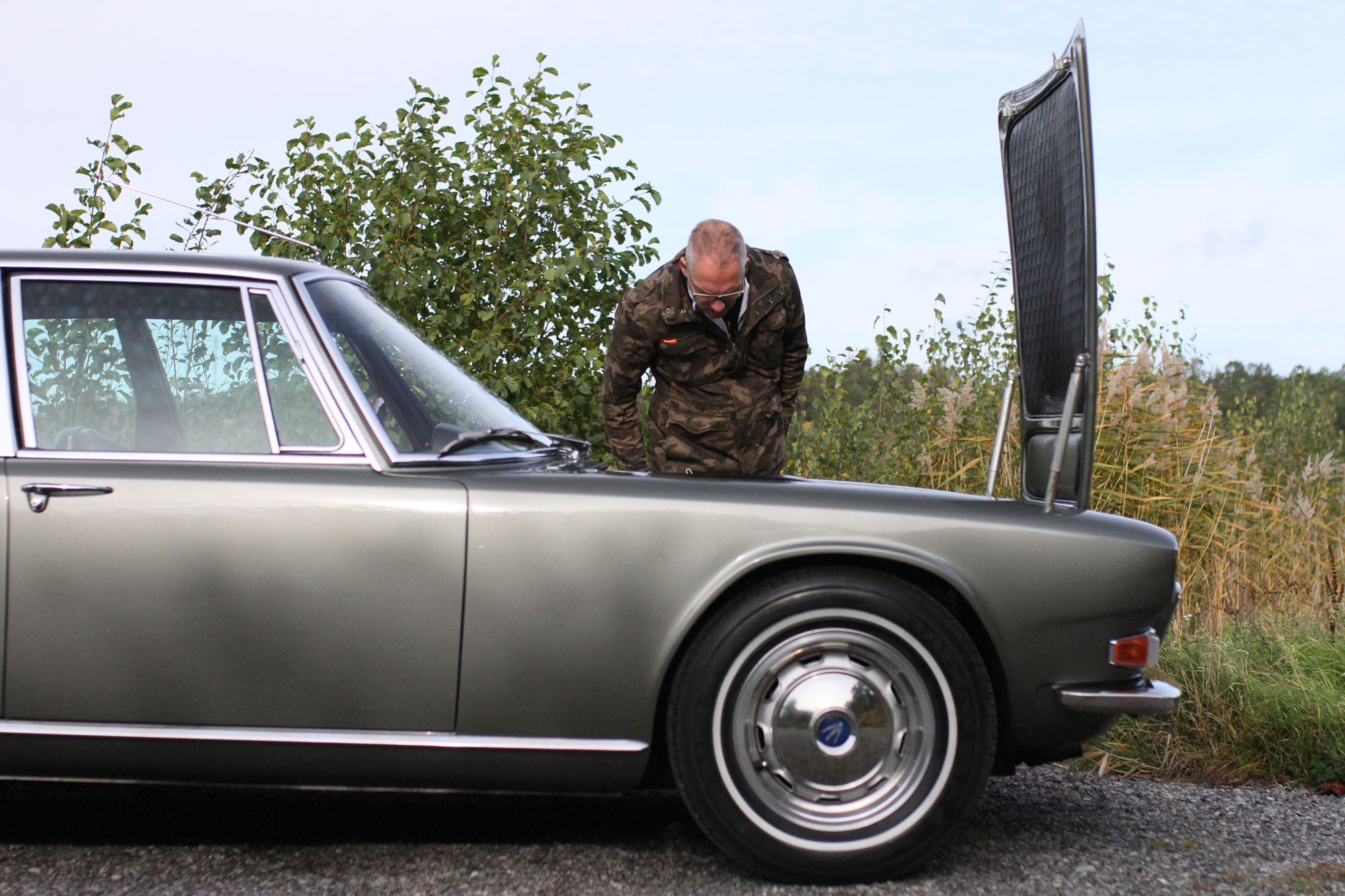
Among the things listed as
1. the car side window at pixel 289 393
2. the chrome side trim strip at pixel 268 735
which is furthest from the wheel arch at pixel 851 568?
the car side window at pixel 289 393

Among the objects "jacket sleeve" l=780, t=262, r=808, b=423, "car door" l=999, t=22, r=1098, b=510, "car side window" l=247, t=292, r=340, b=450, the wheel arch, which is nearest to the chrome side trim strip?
the wheel arch

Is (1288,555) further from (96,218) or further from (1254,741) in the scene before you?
(96,218)

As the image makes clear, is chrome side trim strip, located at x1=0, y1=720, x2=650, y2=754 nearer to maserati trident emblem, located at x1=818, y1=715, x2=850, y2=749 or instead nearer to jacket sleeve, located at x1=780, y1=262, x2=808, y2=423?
maserati trident emblem, located at x1=818, y1=715, x2=850, y2=749

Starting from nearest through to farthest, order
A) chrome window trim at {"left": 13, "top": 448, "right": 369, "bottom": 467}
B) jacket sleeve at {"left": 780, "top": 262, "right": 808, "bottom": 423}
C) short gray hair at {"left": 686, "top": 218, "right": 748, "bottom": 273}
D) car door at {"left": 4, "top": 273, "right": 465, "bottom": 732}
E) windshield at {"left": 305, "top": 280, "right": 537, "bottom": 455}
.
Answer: car door at {"left": 4, "top": 273, "right": 465, "bottom": 732} < chrome window trim at {"left": 13, "top": 448, "right": 369, "bottom": 467} < windshield at {"left": 305, "top": 280, "right": 537, "bottom": 455} < short gray hair at {"left": 686, "top": 218, "right": 748, "bottom": 273} < jacket sleeve at {"left": 780, "top": 262, "right": 808, "bottom": 423}

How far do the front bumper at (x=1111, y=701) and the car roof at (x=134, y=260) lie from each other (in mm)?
2277

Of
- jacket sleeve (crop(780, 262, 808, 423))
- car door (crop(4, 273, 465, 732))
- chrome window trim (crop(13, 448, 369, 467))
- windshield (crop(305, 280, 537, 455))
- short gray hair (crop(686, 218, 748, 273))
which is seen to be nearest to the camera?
car door (crop(4, 273, 465, 732))

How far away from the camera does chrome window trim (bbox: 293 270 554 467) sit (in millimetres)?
3051

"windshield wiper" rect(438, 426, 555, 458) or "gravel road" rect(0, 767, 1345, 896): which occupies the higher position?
"windshield wiper" rect(438, 426, 555, 458)

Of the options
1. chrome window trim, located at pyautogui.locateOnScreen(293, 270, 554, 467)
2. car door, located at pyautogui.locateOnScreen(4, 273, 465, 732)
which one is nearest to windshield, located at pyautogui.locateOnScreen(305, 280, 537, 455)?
chrome window trim, located at pyautogui.locateOnScreen(293, 270, 554, 467)

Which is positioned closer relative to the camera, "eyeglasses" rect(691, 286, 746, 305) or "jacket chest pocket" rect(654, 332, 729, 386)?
"eyeglasses" rect(691, 286, 746, 305)

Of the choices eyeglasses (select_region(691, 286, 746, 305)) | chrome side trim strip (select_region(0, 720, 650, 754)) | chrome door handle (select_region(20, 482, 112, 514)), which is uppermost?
Answer: eyeglasses (select_region(691, 286, 746, 305))

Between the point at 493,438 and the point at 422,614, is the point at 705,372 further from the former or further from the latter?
the point at 422,614

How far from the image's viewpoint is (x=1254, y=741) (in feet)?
14.5

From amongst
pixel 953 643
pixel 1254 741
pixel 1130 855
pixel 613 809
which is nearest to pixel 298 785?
pixel 613 809
